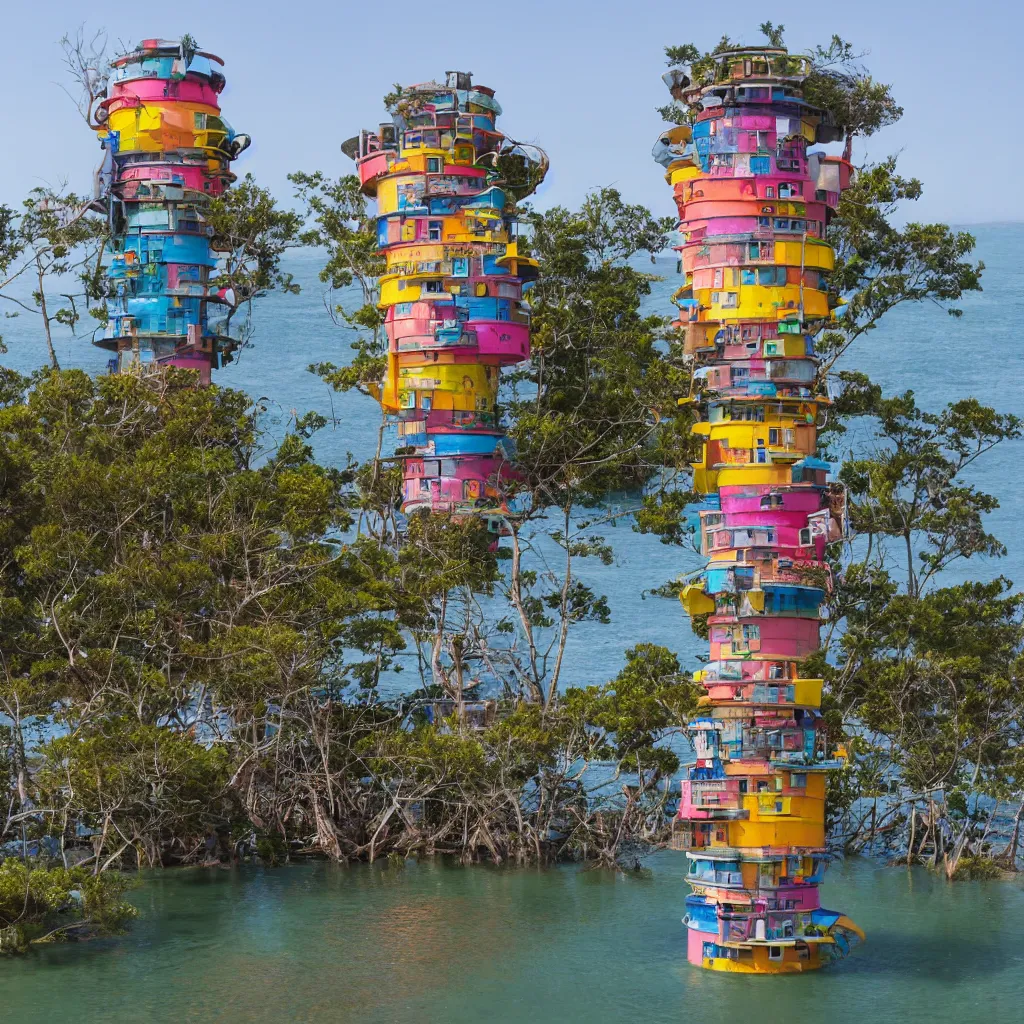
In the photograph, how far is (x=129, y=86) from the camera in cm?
4022

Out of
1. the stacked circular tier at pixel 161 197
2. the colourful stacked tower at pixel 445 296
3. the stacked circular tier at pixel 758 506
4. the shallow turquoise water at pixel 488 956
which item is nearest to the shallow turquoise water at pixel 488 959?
the shallow turquoise water at pixel 488 956

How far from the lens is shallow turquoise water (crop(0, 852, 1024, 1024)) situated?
2211cm

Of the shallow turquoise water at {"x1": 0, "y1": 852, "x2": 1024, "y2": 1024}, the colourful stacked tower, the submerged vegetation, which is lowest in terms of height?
the shallow turquoise water at {"x1": 0, "y1": 852, "x2": 1024, "y2": 1024}

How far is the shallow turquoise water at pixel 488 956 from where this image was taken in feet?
72.6

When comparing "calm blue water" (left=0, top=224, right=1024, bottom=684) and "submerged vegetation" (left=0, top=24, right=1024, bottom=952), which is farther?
"calm blue water" (left=0, top=224, right=1024, bottom=684)

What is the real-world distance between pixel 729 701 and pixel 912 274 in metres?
16.8

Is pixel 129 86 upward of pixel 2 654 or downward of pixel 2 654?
upward

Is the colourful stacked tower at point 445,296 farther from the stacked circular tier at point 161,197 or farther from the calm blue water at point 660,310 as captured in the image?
the calm blue water at point 660,310

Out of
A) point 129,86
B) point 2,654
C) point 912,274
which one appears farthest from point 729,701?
point 129,86

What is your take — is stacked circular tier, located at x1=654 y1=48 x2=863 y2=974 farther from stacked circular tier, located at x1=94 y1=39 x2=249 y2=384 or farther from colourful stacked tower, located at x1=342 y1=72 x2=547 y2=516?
stacked circular tier, located at x1=94 y1=39 x2=249 y2=384

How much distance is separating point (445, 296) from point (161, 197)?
7.34m

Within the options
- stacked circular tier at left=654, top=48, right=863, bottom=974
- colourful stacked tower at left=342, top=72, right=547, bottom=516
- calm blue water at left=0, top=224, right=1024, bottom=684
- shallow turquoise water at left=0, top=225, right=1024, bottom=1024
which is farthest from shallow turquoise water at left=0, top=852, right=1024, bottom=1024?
calm blue water at left=0, top=224, right=1024, bottom=684

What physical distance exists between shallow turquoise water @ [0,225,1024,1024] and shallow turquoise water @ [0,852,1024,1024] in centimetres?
4

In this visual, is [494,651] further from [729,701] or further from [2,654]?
[729,701]
